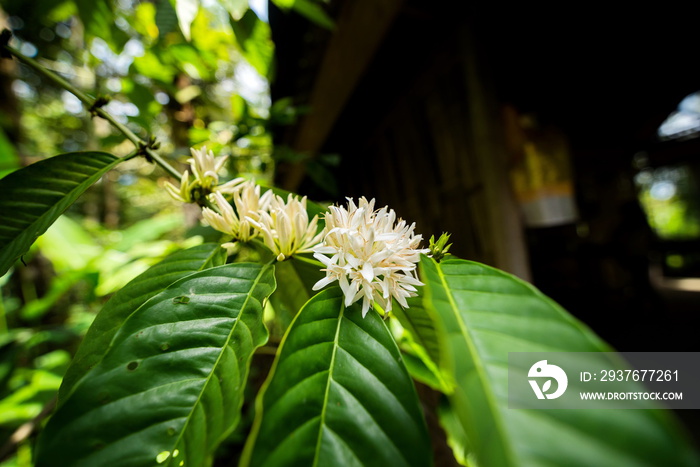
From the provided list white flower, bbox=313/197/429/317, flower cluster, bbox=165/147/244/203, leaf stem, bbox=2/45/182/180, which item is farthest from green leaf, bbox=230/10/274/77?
white flower, bbox=313/197/429/317

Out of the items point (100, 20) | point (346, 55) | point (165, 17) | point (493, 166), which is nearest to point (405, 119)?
point (346, 55)

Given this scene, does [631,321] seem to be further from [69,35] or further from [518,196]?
[69,35]

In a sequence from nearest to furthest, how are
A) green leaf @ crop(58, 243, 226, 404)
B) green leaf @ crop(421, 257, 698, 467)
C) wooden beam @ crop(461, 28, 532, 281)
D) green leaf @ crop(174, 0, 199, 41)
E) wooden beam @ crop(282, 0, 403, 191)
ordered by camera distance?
green leaf @ crop(421, 257, 698, 467)
green leaf @ crop(58, 243, 226, 404)
green leaf @ crop(174, 0, 199, 41)
wooden beam @ crop(282, 0, 403, 191)
wooden beam @ crop(461, 28, 532, 281)

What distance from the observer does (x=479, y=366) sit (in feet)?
0.96

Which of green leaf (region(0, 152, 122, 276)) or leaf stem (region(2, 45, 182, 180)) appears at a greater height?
leaf stem (region(2, 45, 182, 180))

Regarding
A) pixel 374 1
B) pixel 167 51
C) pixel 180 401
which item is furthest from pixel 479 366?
pixel 167 51

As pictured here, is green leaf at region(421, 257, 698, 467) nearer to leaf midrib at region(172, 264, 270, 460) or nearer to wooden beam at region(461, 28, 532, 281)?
leaf midrib at region(172, 264, 270, 460)

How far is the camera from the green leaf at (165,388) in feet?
Answer: 0.97

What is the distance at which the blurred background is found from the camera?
1409 millimetres

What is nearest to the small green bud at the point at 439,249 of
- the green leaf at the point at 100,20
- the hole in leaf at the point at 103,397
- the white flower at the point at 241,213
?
the white flower at the point at 241,213

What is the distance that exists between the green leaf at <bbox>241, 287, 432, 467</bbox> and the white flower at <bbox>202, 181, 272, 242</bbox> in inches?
8.7

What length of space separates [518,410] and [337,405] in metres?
0.17

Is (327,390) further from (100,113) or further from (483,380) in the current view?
(100,113)

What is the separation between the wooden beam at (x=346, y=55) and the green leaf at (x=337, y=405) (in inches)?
52.4
